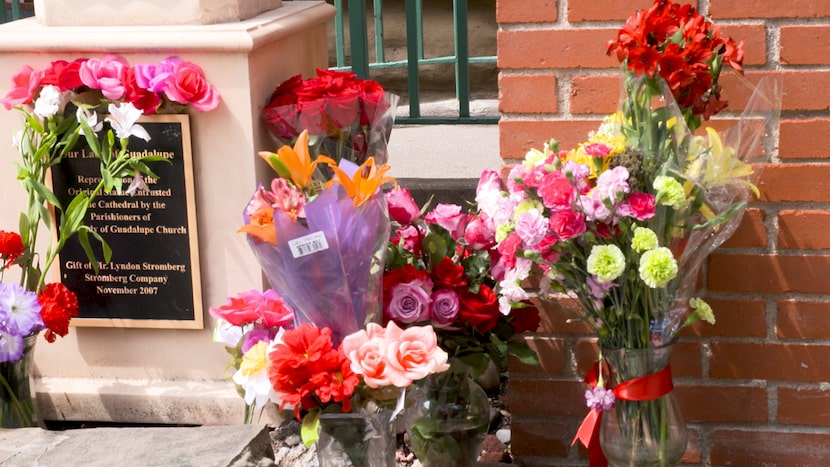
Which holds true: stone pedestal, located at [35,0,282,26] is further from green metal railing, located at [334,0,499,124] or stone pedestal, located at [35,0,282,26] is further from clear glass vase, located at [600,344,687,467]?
clear glass vase, located at [600,344,687,467]

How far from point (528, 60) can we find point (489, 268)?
485 millimetres

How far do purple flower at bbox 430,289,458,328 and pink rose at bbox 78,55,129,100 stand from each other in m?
1.03

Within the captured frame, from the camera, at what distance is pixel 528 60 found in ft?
8.45

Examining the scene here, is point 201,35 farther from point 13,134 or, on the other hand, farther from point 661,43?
point 661,43

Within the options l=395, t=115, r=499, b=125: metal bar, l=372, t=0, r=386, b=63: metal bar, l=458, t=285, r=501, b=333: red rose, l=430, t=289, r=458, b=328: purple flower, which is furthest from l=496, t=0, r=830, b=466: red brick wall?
l=372, t=0, r=386, b=63: metal bar

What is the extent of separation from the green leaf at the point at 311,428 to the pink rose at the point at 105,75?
1158 millimetres

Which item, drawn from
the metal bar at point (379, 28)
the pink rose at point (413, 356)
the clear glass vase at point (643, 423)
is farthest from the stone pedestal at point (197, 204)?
the metal bar at point (379, 28)

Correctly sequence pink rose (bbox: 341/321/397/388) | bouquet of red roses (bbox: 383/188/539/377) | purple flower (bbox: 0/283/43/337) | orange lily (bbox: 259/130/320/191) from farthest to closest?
purple flower (bbox: 0/283/43/337) → bouquet of red roses (bbox: 383/188/539/377) → orange lily (bbox: 259/130/320/191) → pink rose (bbox: 341/321/397/388)

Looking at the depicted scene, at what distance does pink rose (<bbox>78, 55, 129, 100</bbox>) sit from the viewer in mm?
2830

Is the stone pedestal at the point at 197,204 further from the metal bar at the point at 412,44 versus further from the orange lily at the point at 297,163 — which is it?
the metal bar at the point at 412,44

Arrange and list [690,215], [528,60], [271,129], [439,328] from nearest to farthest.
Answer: [690,215] → [439,328] → [528,60] → [271,129]

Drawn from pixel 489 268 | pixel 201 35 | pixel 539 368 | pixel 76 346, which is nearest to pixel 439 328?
pixel 489 268

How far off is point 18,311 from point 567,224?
1473mm

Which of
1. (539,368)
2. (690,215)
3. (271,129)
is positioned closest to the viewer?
(690,215)
